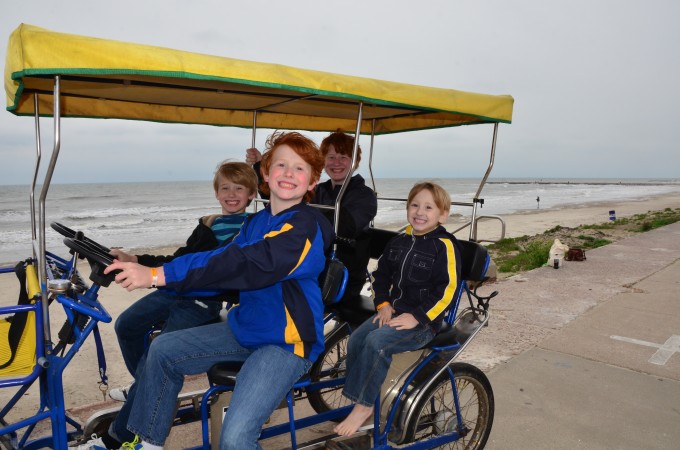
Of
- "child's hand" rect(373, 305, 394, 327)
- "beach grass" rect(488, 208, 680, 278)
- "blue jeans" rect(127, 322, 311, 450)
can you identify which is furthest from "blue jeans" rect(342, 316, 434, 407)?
"beach grass" rect(488, 208, 680, 278)

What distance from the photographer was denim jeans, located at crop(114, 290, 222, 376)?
283 centimetres

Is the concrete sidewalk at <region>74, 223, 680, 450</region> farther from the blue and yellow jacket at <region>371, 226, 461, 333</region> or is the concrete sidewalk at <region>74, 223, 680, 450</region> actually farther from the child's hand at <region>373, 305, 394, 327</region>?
the blue and yellow jacket at <region>371, 226, 461, 333</region>

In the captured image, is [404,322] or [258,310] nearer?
[258,310]

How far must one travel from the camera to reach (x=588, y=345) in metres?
4.71

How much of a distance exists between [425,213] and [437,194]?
0.14m

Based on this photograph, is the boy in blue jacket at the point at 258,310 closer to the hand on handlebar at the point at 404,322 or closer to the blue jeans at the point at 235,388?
the blue jeans at the point at 235,388

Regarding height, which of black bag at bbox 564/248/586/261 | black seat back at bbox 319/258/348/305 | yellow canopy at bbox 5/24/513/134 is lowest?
black bag at bbox 564/248/586/261

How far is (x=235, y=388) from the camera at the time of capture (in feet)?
6.64

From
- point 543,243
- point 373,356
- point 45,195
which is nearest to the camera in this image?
point 45,195

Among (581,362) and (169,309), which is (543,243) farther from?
(169,309)

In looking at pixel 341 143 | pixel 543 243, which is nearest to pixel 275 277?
pixel 341 143

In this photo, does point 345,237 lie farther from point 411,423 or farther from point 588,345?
point 588,345

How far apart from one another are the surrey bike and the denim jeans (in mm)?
346

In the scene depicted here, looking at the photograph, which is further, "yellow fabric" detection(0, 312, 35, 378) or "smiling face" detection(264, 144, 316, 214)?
"smiling face" detection(264, 144, 316, 214)
